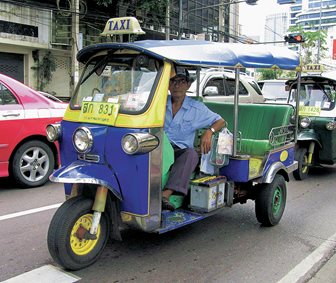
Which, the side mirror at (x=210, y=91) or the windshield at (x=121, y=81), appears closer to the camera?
the windshield at (x=121, y=81)

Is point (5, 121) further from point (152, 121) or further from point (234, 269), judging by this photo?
point (234, 269)

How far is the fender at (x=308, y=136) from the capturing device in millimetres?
7074

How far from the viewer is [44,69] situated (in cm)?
1978

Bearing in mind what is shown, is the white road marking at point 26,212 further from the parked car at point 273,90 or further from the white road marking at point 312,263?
the parked car at point 273,90

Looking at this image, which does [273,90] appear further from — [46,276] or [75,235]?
[46,276]

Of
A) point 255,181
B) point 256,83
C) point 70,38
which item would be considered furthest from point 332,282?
point 70,38

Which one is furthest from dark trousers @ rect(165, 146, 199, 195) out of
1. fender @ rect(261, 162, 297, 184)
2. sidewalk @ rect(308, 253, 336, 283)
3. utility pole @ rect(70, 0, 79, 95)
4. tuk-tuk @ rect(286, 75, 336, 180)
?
utility pole @ rect(70, 0, 79, 95)

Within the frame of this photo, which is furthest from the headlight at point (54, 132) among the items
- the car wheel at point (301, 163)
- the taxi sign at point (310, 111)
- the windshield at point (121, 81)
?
the taxi sign at point (310, 111)

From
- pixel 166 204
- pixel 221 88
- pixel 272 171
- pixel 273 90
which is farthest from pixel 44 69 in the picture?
pixel 166 204

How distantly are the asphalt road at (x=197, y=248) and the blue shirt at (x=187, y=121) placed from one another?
102 centimetres

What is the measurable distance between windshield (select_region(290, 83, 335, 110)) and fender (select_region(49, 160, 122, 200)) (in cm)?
527

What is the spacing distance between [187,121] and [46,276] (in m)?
1.88

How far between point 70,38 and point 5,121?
14.7m

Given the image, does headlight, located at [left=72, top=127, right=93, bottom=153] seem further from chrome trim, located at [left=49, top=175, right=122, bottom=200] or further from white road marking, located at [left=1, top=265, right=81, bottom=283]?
white road marking, located at [left=1, top=265, right=81, bottom=283]
